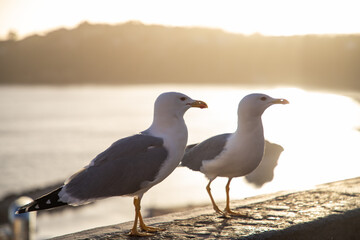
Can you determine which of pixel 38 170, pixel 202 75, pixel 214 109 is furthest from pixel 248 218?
pixel 214 109

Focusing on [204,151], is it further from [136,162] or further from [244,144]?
[136,162]

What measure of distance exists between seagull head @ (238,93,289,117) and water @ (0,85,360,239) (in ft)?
1.31

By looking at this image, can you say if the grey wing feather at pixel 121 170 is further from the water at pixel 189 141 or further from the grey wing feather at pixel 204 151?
the water at pixel 189 141

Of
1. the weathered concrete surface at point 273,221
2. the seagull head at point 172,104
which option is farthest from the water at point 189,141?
the seagull head at point 172,104

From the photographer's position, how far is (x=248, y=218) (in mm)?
4617

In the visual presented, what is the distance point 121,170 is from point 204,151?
126 centimetres

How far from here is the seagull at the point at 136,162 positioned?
12.4 feet

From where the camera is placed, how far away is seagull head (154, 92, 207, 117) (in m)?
3.93

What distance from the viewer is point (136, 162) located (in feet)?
12.6

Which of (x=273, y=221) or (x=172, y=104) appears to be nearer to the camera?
(x=172, y=104)

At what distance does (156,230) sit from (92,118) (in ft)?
533

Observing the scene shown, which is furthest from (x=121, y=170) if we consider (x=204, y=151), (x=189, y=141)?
(x=189, y=141)

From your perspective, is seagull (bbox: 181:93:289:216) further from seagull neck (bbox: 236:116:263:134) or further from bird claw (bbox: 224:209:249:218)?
bird claw (bbox: 224:209:249:218)

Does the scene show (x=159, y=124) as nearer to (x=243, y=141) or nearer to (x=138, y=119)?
(x=243, y=141)
